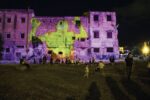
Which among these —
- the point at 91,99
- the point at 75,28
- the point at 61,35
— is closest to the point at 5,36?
the point at 61,35

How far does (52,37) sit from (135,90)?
38.3m

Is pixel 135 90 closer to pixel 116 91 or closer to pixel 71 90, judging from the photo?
Result: pixel 116 91

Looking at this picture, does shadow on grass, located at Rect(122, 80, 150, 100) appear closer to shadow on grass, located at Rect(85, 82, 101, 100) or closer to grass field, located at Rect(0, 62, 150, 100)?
grass field, located at Rect(0, 62, 150, 100)

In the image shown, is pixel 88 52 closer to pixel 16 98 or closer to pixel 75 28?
pixel 75 28

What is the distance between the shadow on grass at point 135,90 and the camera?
17266 millimetres

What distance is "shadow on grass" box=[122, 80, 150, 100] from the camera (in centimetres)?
1727

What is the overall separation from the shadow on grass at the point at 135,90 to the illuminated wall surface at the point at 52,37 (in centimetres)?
3287

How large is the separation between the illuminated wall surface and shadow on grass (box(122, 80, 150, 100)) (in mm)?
32873

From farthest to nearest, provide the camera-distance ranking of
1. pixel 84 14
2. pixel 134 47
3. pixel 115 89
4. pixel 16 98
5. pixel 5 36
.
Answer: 1. pixel 134 47
2. pixel 84 14
3. pixel 5 36
4. pixel 115 89
5. pixel 16 98

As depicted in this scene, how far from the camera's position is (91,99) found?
17.0 meters

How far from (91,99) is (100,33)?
40432 millimetres

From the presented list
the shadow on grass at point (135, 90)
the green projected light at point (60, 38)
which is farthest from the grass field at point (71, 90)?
the green projected light at point (60, 38)

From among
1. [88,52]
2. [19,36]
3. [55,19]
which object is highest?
[55,19]

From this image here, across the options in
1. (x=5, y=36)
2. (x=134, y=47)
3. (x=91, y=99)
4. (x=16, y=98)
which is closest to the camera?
(x=16, y=98)
